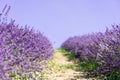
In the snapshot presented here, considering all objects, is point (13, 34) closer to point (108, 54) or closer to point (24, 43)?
point (24, 43)

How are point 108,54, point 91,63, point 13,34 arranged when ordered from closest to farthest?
point 13,34 < point 108,54 < point 91,63

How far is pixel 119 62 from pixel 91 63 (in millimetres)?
4007

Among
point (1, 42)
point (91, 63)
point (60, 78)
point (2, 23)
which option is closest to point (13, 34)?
point (2, 23)

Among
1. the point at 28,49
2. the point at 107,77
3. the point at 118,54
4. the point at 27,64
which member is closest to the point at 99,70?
the point at 107,77

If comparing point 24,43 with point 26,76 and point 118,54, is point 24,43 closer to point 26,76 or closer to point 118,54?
point 26,76

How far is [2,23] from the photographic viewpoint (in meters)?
5.39

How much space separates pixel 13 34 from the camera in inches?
243

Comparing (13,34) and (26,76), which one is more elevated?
(13,34)

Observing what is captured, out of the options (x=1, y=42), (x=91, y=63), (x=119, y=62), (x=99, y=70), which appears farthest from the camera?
(x=91, y=63)

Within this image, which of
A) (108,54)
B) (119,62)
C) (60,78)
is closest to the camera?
(119,62)

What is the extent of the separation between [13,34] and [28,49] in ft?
1.29

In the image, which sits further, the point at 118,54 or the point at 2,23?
the point at 118,54

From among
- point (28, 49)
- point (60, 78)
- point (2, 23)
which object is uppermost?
point (2, 23)

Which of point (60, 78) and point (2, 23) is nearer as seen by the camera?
point (2, 23)
